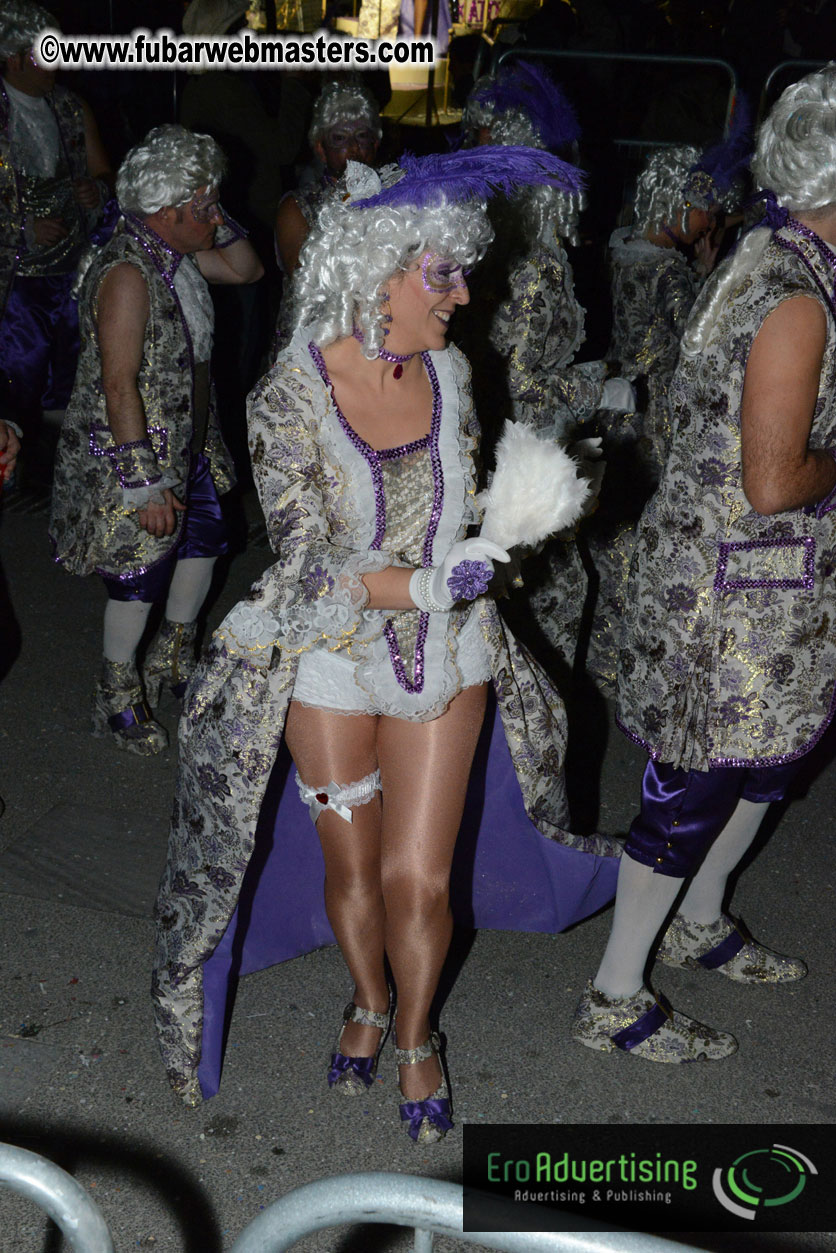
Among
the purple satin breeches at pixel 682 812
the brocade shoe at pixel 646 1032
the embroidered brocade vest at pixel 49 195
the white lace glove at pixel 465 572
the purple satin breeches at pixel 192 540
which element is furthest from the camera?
the embroidered brocade vest at pixel 49 195

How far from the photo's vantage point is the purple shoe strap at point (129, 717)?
4.17 meters

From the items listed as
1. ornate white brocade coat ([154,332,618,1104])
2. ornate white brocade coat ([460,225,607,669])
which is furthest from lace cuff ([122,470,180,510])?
ornate white brocade coat ([154,332,618,1104])

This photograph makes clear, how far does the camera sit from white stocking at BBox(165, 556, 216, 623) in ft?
14.1

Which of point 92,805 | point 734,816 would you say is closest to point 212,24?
point 92,805

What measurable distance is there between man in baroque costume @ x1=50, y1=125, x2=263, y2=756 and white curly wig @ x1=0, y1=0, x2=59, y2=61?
1354 mm

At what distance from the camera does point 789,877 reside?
3.62 metres

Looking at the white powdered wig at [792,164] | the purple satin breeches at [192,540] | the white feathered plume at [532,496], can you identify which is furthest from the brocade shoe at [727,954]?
the purple satin breeches at [192,540]

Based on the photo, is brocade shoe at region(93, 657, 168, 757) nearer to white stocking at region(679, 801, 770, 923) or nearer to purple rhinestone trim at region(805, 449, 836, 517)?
white stocking at region(679, 801, 770, 923)

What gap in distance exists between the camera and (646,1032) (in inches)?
113

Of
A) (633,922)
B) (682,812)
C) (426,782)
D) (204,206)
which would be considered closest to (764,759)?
(682,812)

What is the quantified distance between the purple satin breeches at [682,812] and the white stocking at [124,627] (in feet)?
6.67

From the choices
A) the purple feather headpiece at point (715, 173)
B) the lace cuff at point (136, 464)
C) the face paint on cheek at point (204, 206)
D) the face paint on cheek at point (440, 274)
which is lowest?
the lace cuff at point (136, 464)

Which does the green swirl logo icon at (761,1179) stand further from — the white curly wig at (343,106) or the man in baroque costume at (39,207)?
the man in baroque costume at (39,207)

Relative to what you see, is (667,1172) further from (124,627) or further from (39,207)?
(39,207)
